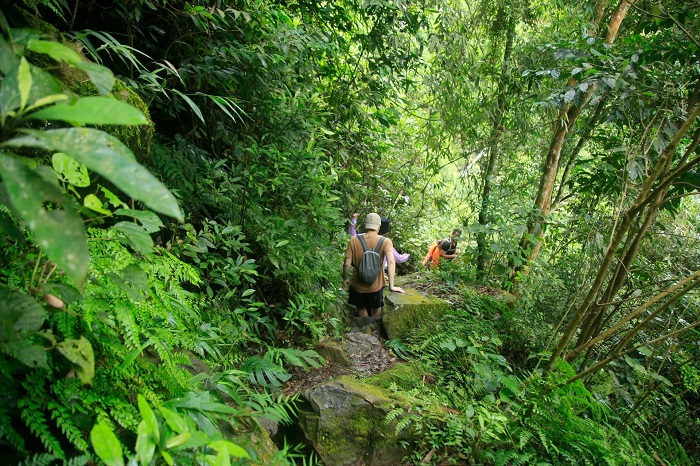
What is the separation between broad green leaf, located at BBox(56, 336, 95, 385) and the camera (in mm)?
1007

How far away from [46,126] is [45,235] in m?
1.42

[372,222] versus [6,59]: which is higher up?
[6,59]

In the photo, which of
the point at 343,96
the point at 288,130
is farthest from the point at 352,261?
the point at 343,96

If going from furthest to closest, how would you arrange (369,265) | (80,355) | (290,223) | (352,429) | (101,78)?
(369,265)
(290,223)
(352,429)
(80,355)
(101,78)

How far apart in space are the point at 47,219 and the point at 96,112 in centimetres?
21

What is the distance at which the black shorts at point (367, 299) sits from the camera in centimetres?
546

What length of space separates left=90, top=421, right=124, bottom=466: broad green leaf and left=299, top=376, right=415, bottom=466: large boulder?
2.26m

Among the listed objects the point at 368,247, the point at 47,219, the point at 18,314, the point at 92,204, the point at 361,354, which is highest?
the point at 47,219

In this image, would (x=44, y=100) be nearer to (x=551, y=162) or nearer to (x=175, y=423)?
(x=175, y=423)

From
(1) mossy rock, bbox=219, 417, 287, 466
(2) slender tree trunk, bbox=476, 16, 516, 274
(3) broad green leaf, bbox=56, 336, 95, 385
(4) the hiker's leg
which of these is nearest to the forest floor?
(4) the hiker's leg

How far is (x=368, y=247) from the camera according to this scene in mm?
5242

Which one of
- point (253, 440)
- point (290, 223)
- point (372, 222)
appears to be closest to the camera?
point (253, 440)

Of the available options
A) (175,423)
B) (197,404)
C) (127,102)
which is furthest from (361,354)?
(175,423)

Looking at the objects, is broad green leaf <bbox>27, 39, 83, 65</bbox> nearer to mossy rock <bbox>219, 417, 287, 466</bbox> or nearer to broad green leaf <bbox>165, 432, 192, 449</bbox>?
broad green leaf <bbox>165, 432, 192, 449</bbox>
